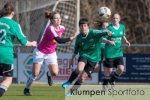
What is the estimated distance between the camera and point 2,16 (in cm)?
1306

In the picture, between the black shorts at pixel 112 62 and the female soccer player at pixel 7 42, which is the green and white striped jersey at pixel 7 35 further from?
the black shorts at pixel 112 62

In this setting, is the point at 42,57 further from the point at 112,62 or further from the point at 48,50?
the point at 112,62

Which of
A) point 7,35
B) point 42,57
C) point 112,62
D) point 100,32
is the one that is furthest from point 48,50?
point 7,35

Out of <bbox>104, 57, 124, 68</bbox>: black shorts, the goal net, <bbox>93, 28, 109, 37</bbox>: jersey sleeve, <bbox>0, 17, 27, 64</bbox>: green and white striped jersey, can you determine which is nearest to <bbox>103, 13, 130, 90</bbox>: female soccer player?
<bbox>104, 57, 124, 68</bbox>: black shorts

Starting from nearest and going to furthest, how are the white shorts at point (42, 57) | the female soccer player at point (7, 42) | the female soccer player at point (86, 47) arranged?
the female soccer player at point (7, 42) < the female soccer player at point (86, 47) < the white shorts at point (42, 57)

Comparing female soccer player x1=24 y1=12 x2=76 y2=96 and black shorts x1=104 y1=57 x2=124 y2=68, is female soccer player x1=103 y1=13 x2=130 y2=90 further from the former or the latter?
female soccer player x1=24 y1=12 x2=76 y2=96

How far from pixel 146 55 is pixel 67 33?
17.6 feet

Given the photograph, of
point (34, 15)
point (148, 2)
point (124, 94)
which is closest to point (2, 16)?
point (124, 94)

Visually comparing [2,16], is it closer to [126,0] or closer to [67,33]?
[67,33]


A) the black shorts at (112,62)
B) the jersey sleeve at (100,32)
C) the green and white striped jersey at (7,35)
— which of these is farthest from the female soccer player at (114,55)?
the green and white striped jersey at (7,35)

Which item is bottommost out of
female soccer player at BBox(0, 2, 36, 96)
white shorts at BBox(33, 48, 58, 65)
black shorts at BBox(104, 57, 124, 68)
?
black shorts at BBox(104, 57, 124, 68)

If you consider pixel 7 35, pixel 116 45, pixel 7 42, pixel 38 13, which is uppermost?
pixel 38 13

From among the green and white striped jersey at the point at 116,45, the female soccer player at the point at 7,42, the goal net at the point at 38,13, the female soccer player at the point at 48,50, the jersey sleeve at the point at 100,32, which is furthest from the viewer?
the goal net at the point at 38,13

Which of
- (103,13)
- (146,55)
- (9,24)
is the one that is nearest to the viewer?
(9,24)
